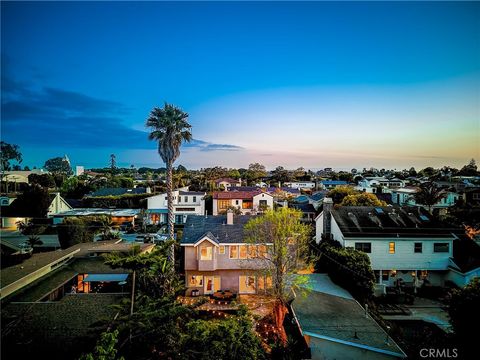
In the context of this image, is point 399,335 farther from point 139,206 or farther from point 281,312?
point 139,206

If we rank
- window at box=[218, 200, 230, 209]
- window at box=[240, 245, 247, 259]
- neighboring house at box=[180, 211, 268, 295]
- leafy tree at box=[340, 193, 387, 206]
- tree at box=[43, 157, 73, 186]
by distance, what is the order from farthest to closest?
Result: tree at box=[43, 157, 73, 186] → window at box=[218, 200, 230, 209] → leafy tree at box=[340, 193, 387, 206] → window at box=[240, 245, 247, 259] → neighboring house at box=[180, 211, 268, 295]

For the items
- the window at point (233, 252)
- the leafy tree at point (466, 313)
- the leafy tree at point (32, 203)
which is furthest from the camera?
the leafy tree at point (32, 203)

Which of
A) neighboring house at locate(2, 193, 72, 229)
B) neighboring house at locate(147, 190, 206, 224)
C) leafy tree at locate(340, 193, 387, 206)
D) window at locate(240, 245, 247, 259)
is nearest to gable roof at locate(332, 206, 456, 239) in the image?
window at locate(240, 245, 247, 259)

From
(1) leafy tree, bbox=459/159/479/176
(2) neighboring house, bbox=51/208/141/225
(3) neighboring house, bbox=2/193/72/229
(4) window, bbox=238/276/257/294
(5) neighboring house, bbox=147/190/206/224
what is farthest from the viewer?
(1) leafy tree, bbox=459/159/479/176

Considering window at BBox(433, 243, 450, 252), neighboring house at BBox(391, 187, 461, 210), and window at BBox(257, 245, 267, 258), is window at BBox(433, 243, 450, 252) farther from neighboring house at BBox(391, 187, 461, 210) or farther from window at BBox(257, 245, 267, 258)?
neighboring house at BBox(391, 187, 461, 210)

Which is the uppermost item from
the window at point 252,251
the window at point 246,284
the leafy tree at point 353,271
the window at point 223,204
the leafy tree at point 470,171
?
the leafy tree at point 470,171

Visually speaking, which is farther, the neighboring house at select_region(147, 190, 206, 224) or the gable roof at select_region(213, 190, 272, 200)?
the gable roof at select_region(213, 190, 272, 200)

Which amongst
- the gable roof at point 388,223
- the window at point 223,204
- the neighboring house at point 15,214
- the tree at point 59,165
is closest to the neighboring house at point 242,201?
the window at point 223,204

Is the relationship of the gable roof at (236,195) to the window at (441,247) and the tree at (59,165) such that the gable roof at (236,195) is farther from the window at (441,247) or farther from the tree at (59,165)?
the tree at (59,165)
